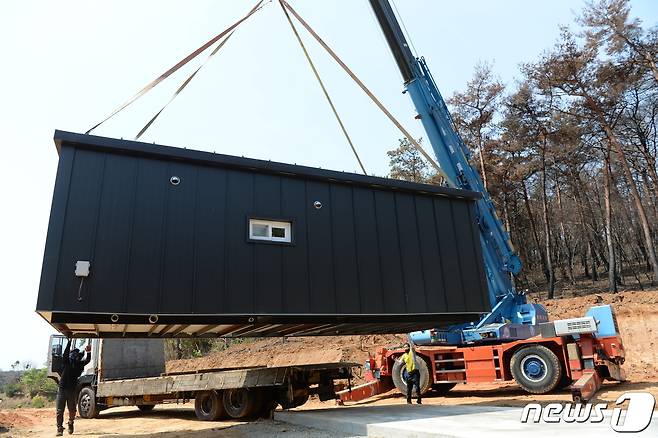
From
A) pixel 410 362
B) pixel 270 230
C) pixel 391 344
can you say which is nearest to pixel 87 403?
pixel 410 362

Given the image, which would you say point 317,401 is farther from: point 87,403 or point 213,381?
point 87,403

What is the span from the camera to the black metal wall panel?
6.57 m

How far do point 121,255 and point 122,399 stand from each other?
7.56 meters

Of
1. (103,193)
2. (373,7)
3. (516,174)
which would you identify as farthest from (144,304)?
(516,174)

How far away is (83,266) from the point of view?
20.9 ft

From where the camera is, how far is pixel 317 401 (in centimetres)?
1441

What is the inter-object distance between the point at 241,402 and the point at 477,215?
7367 mm

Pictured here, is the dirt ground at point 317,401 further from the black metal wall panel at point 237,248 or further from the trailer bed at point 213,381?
the black metal wall panel at point 237,248

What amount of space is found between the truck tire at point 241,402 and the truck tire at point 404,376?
4.65 meters

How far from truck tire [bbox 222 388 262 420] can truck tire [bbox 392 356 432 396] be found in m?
4.65

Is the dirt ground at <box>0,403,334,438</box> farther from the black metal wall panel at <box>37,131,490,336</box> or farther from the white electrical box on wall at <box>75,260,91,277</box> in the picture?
the white electrical box on wall at <box>75,260,91,277</box>

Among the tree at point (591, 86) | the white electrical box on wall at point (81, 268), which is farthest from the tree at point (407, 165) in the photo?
the white electrical box on wall at point (81, 268)

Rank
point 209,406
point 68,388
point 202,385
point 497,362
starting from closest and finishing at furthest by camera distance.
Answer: point 202,385 → point 68,388 → point 209,406 → point 497,362

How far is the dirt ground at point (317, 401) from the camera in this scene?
9.59 metres
